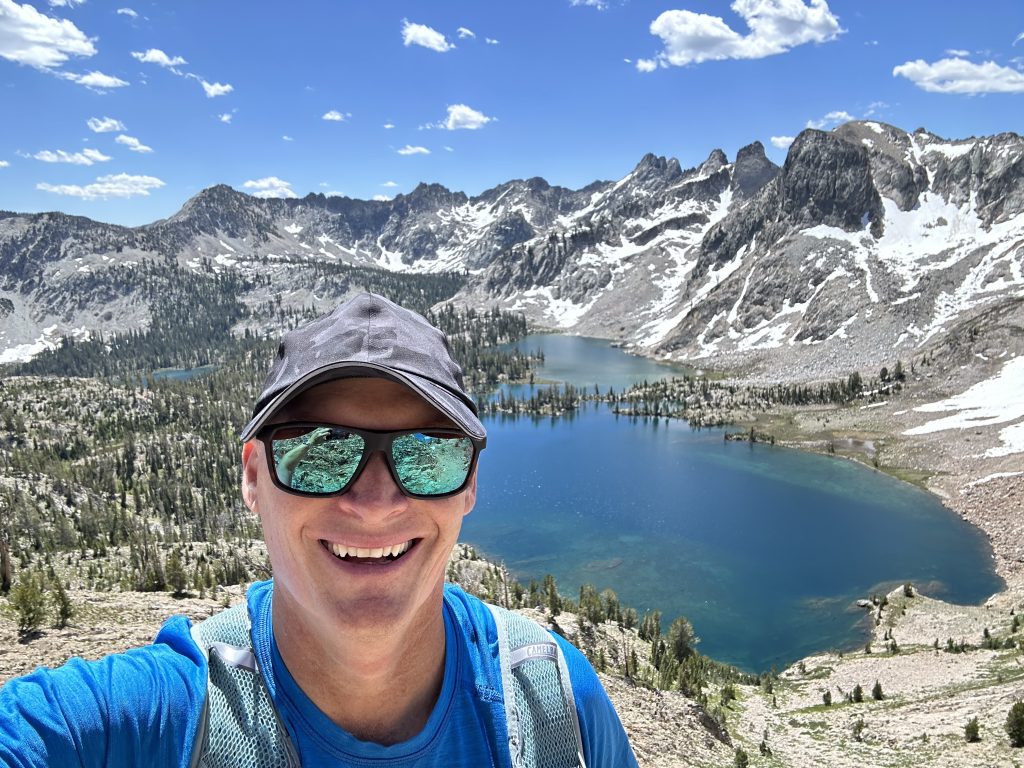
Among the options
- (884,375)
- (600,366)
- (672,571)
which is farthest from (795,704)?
(600,366)

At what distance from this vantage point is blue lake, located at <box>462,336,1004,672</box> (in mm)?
48156

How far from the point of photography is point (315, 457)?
9.34 feet

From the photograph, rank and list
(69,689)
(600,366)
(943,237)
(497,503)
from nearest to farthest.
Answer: (69,689), (497,503), (943,237), (600,366)

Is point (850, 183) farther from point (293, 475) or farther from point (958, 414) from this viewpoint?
point (293, 475)

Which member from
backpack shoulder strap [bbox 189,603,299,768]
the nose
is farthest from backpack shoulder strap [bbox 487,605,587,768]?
backpack shoulder strap [bbox 189,603,299,768]

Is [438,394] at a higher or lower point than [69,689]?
higher

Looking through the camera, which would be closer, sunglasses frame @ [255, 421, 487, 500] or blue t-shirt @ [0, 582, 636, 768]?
blue t-shirt @ [0, 582, 636, 768]

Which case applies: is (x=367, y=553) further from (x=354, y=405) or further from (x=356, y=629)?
(x=354, y=405)

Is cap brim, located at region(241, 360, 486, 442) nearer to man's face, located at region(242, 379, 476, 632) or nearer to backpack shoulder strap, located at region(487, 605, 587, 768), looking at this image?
man's face, located at region(242, 379, 476, 632)

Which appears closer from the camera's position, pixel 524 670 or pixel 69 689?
pixel 69 689

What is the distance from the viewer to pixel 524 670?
3.08 metres

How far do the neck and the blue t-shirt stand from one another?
0.29 feet

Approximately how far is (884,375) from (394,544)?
123 meters

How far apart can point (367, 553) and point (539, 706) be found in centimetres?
113
